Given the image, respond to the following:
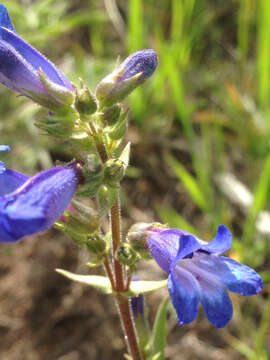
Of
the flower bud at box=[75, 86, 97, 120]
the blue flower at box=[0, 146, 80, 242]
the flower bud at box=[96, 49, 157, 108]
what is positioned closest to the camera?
the blue flower at box=[0, 146, 80, 242]

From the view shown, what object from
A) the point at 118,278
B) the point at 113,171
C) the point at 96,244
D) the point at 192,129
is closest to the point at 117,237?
the point at 96,244

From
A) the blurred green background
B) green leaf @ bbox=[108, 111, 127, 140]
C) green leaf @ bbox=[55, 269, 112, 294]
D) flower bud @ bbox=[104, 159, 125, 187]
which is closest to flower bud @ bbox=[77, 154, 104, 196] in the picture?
flower bud @ bbox=[104, 159, 125, 187]

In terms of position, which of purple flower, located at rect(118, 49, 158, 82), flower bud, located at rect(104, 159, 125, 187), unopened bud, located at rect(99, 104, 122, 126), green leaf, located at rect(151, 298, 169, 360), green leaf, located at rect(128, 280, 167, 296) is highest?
purple flower, located at rect(118, 49, 158, 82)

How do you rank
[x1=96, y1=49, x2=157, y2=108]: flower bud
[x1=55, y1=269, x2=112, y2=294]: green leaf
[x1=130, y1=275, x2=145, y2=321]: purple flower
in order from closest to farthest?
[x1=96, y1=49, x2=157, y2=108]: flower bud < [x1=55, y1=269, x2=112, y2=294]: green leaf < [x1=130, y1=275, x2=145, y2=321]: purple flower

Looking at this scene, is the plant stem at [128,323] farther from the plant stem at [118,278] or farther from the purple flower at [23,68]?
the purple flower at [23,68]

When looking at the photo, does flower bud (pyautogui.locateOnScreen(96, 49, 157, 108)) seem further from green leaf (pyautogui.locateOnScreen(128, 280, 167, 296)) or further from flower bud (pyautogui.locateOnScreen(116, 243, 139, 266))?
green leaf (pyautogui.locateOnScreen(128, 280, 167, 296))

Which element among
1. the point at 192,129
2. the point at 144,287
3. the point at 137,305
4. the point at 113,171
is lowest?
the point at 137,305

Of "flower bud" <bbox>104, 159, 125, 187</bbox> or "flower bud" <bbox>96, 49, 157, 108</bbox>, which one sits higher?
"flower bud" <bbox>96, 49, 157, 108</bbox>

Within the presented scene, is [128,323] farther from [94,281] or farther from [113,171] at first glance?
[113,171]
